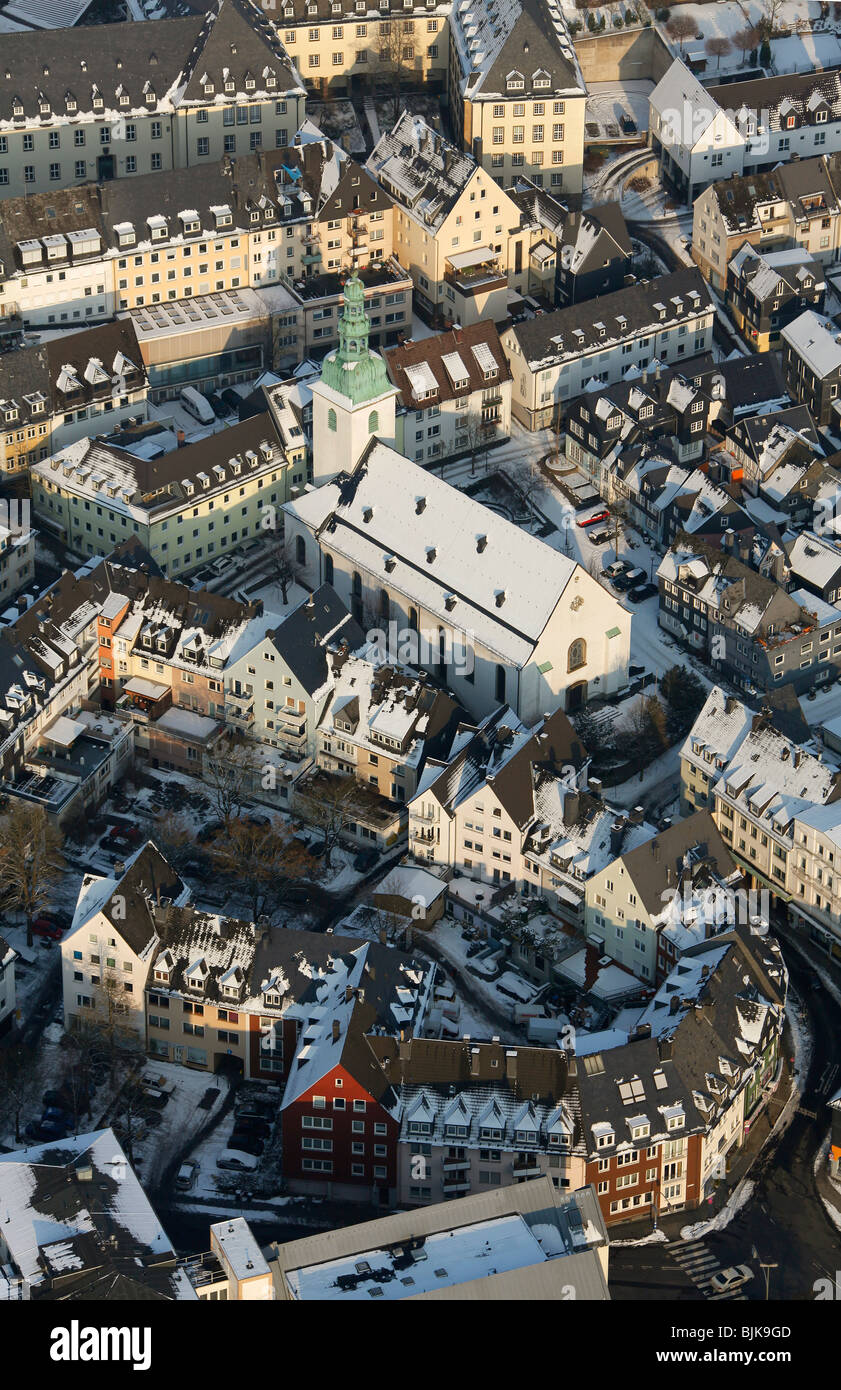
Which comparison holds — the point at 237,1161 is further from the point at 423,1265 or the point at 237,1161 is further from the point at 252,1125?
the point at 423,1265

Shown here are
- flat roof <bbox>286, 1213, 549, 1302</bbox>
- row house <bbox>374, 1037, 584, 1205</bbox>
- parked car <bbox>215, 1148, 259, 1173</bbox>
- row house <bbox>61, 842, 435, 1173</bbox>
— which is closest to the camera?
flat roof <bbox>286, 1213, 549, 1302</bbox>

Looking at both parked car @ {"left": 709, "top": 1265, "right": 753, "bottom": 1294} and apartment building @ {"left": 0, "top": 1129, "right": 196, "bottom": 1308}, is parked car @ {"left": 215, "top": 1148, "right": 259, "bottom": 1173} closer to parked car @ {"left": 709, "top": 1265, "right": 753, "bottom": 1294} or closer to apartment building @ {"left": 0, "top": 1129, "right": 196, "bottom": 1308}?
apartment building @ {"left": 0, "top": 1129, "right": 196, "bottom": 1308}

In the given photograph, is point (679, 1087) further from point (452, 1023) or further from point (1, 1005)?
point (1, 1005)

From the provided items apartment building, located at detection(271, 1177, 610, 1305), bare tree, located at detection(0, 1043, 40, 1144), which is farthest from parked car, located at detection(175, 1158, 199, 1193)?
apartment building, located at detection(271, 1177, 610, 1305)

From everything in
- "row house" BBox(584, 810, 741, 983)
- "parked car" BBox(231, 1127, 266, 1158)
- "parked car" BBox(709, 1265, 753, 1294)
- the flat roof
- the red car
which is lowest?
"parked car" BBox(709, 1265, 753, 1294)

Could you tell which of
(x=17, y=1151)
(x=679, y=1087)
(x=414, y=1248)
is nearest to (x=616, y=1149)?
(x=679, y=1087)

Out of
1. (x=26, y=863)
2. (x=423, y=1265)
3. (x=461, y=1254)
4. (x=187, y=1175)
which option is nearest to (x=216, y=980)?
(x=187, y=1175)
